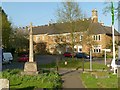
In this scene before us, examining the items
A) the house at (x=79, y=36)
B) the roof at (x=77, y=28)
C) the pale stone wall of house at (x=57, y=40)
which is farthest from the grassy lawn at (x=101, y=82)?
the pale stone wall of house at (x=57, y=40)

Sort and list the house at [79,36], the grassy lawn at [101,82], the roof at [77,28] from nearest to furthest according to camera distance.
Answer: the grassy lawn at [101,82] → the roof at [77,28] → the house at [79,36]

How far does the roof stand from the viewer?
42.8 metres

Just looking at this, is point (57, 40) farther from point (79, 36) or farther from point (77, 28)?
point (77, 28)

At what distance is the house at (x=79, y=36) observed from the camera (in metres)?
44.0

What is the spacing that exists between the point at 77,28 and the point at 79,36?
1337 millimetres

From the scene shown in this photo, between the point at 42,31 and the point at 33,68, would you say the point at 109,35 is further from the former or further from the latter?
the point at 33,68

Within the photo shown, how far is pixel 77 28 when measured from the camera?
43.0 m

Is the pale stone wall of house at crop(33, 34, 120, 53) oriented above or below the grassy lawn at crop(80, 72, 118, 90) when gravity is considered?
above

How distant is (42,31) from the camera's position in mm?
85188

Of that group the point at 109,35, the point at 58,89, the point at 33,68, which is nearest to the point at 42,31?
the point at 109,35


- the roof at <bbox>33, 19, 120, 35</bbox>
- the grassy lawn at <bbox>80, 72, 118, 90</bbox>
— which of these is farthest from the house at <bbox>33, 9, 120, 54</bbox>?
the grassy lawn at <bbox>80, 72, 118, 90</bbox>

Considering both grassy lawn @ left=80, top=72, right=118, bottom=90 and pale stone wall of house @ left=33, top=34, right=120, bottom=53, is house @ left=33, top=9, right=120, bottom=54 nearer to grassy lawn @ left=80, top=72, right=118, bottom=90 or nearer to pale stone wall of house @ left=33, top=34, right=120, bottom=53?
pale stone wall of house @ left=33, top=34, right=120, bottom=53

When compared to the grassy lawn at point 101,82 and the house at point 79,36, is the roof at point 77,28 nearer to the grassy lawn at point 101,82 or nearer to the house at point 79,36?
the house at point 79,36

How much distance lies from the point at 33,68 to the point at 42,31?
203 feet
